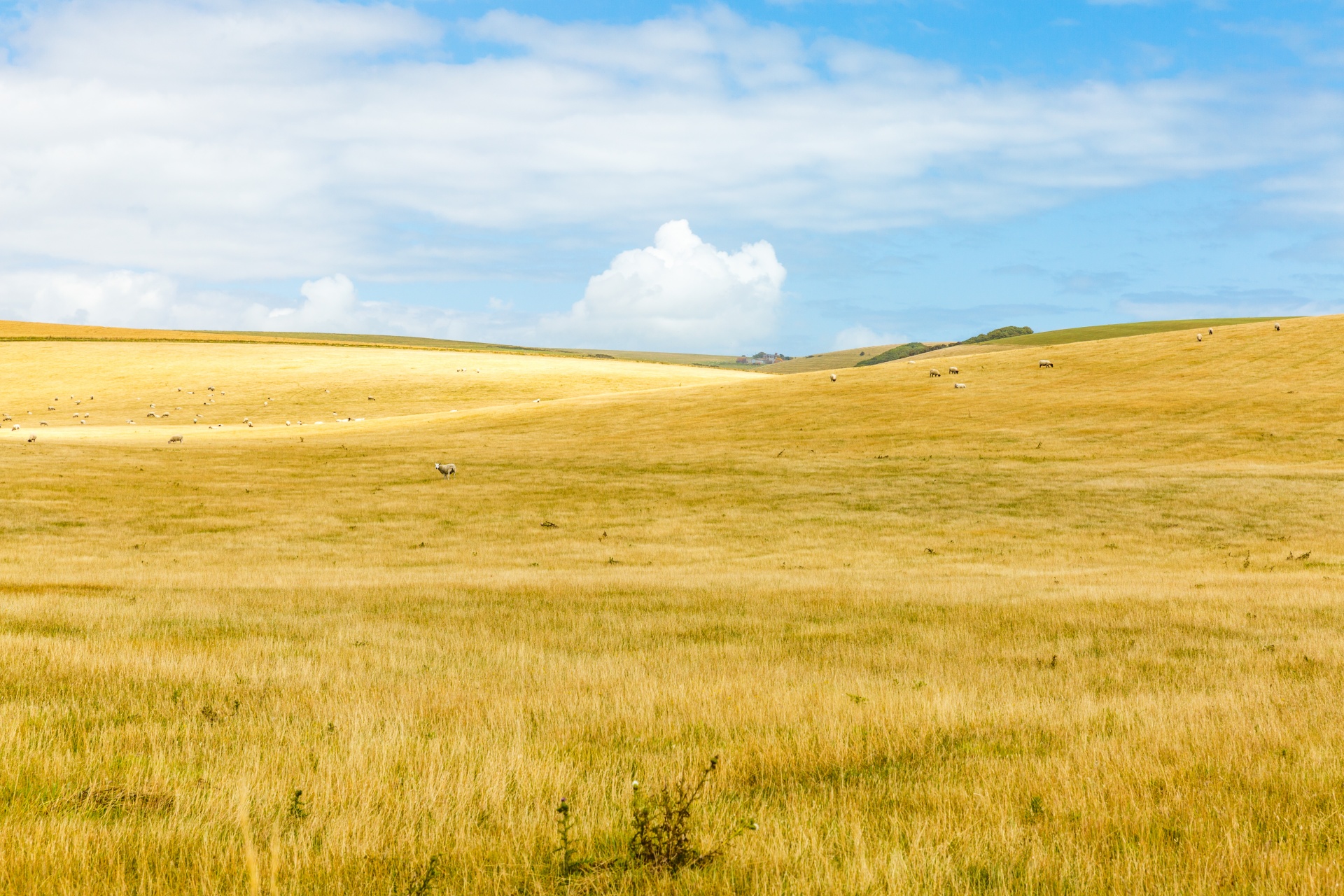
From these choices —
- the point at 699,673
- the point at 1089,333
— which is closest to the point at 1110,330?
the point at 1089,333

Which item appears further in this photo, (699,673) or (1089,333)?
(1089,333)

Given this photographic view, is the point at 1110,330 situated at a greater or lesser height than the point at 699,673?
greater

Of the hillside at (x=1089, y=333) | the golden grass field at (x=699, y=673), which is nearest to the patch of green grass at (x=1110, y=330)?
the hillside at (x=1089, y=333)

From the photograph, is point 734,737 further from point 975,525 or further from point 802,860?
point 975,525

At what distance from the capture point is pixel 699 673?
11.3 m

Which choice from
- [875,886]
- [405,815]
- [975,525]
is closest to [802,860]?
[875,886]

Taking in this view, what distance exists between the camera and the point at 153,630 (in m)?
13.7

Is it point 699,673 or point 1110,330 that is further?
point 1110,330

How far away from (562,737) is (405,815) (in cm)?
234

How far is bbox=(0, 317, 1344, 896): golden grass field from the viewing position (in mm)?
5480

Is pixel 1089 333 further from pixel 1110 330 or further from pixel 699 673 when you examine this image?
pixel 699 673

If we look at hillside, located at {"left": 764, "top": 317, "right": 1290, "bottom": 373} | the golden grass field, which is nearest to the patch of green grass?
hillside, located at {"left": 764, "top": 317, "right": 1290, "bottom": 373}

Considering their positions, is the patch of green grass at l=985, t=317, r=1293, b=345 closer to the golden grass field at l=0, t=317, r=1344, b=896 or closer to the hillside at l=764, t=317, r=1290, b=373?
the hillside at l=764, t=317, r=1290, b=373

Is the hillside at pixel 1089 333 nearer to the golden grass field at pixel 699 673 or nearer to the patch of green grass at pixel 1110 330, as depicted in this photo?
the patch of green grass at pixel 1110 330
